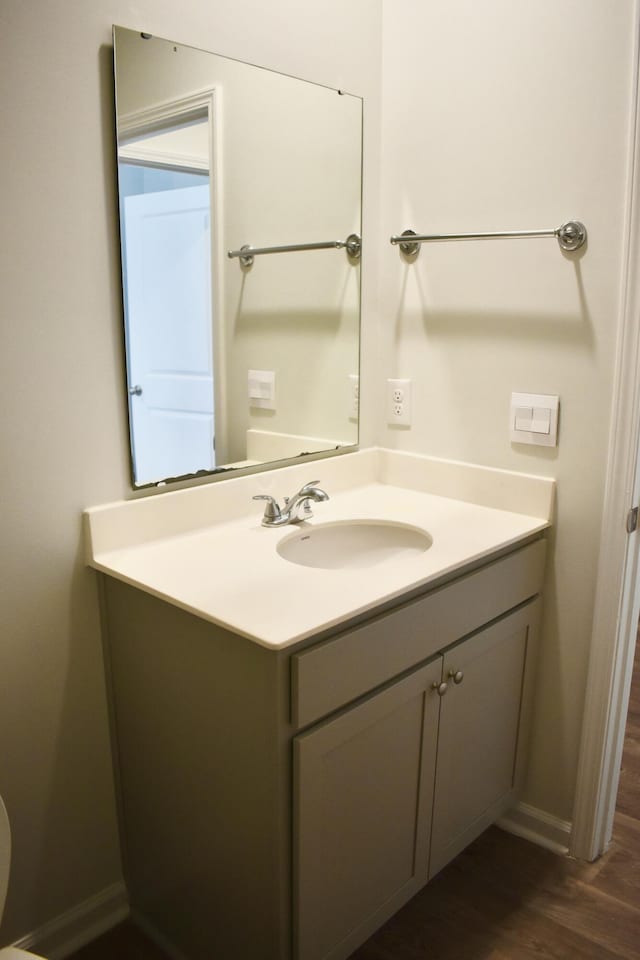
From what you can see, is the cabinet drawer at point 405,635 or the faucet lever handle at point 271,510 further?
the faucet lever handle at point 271,510

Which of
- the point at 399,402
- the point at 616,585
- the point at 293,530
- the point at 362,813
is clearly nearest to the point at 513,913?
the point at 362,813

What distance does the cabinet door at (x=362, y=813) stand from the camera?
1.30 metres

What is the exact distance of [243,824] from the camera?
1323 millimetres

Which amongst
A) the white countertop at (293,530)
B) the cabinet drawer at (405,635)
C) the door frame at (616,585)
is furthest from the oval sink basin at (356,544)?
Answer: the door frame at (616,585)

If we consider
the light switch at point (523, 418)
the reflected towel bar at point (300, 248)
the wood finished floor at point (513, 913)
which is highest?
the reflected towel bar at point (300, 248)

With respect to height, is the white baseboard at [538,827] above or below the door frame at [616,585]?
below

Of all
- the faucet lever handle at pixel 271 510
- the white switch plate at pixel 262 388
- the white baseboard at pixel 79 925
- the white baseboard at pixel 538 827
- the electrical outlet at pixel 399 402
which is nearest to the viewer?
the white baseboard at pixel 79 925

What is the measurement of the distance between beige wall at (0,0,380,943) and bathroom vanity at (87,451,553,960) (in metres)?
0.07

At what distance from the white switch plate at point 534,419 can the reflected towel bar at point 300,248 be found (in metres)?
0.57

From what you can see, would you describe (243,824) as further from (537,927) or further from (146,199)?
(146,199)

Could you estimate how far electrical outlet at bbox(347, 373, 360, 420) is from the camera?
2.03 m

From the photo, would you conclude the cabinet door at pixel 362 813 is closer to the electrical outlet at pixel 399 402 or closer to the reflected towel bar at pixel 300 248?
the electrical outlet at pixel 399 402

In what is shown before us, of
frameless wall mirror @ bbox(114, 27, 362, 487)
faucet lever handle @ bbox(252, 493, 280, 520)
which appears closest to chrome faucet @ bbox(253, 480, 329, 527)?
faucet lever handle @ bbox(252, 493, 280, 520)

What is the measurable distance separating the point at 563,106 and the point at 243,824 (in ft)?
5.23
